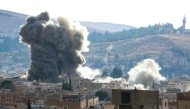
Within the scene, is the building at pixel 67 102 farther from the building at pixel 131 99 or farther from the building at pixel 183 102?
the building at pixel 131 99

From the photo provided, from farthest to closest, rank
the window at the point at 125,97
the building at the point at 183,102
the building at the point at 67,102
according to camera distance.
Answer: the building at the point at 67,102, the building at the point at 183,102, the window at the point at 125,97

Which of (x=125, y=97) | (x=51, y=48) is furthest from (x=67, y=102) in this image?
(x=51, y=48)

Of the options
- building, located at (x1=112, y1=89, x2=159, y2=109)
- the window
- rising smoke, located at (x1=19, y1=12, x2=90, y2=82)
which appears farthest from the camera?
rising smoke, located at (x1=19, y1=12, x2=90, y2=82)

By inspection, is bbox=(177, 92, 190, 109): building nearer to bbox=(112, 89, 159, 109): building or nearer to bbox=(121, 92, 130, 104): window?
bbox=(112, 89, 159, 109): building

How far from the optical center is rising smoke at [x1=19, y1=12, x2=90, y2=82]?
105 metres

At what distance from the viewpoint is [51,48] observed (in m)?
107

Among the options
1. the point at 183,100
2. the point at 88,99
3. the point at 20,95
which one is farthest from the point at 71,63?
the point at 183,100

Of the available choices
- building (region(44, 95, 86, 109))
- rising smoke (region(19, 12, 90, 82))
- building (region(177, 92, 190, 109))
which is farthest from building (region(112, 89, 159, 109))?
rising smoke (region(19, 12, 90, 82))

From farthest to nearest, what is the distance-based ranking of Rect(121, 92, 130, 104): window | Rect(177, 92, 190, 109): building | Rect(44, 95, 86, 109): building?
Rect(44, 95, 86, 109): building
Rect(177, 92, 190, 109): building
Rect(121, 92, 130, 104): window

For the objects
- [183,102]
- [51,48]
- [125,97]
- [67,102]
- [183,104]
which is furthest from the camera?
[51,48]

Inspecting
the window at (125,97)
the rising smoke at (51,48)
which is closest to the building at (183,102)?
the window at (125,97)

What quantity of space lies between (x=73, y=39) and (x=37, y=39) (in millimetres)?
5059

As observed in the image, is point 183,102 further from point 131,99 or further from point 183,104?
point 131,99

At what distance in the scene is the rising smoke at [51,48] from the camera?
105 metres
